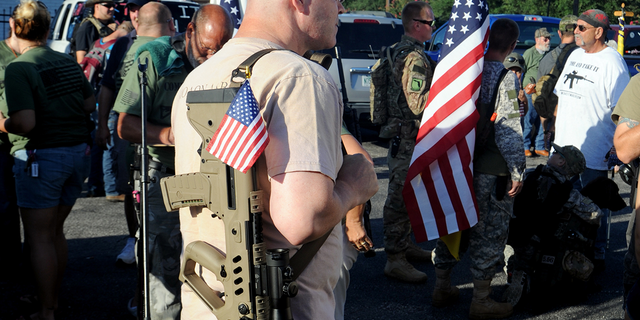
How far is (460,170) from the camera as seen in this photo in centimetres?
421

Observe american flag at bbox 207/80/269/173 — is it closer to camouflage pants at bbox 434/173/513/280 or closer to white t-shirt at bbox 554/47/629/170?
camouflage pants at bbox 434/173/513/280

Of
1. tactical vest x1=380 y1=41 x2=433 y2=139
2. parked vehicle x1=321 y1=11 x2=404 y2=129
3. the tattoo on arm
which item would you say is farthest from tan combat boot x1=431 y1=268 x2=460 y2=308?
parked vehicle x1=321 y1=11 x2=404 y2=129

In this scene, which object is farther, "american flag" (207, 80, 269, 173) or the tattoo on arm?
the tattoo on arm

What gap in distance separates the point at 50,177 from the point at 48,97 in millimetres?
496

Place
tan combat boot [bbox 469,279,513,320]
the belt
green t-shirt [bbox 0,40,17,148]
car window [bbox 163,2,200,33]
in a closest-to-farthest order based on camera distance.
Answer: the belt < tan combat boot [bbox 469,279,513,320] < green t-shirt [bbox 0,40,17,148] < car window [bbox 163,2,200,33]

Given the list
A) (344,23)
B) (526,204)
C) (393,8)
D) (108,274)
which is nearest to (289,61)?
(526,204)

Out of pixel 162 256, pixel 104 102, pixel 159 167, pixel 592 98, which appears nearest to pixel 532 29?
pixel 592 98

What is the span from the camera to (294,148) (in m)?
1.47

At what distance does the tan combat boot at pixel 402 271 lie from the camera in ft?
15.7

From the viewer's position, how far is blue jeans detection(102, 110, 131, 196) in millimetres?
6209

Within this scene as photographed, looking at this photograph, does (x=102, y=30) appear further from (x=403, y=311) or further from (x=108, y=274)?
(x=403, y=311)

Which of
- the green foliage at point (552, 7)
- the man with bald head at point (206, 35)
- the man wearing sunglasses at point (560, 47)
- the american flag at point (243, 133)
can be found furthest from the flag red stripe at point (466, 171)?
the green foliage at point (552, 7)

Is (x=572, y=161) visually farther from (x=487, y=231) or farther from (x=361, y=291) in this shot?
(x=361, y=291)

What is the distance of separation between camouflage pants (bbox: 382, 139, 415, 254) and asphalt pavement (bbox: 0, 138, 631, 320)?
0.32m
